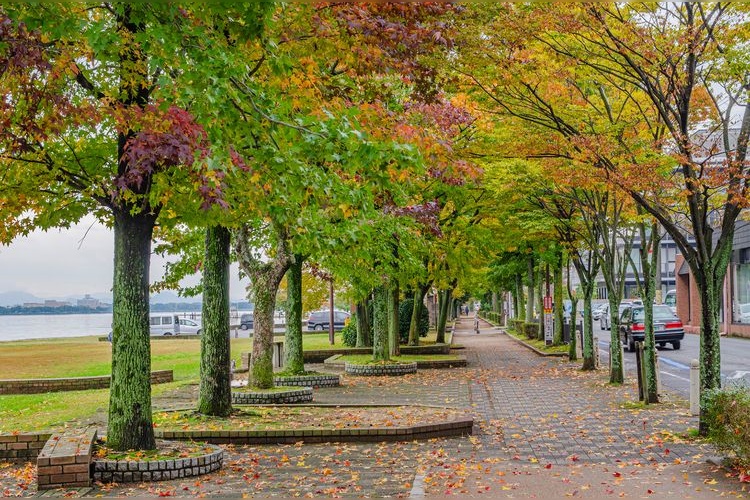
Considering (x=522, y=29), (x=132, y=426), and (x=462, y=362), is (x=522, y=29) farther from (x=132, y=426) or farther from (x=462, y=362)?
(x=462, y=362)

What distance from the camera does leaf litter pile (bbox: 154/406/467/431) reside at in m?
12.4

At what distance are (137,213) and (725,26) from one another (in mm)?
8243

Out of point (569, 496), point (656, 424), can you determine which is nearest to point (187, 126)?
point (569, 496)

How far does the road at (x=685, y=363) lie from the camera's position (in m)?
19.7

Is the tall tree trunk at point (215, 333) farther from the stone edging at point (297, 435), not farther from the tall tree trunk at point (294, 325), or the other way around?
the tall tree trunk at point (294, 325)

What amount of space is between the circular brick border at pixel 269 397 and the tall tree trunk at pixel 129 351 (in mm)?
5885

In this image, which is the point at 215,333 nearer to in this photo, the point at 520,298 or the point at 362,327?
the point at 362,327

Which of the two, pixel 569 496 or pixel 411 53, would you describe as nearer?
pixel 569 496

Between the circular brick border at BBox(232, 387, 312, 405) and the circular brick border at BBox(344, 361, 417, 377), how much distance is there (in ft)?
27.4

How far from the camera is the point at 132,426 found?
9781mm

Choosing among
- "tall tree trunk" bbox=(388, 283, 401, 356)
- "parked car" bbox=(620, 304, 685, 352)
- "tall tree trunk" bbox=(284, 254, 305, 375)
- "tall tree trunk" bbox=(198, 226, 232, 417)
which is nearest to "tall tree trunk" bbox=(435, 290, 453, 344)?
"tall tree trunk" bbox=(388, 283, 401, 356)

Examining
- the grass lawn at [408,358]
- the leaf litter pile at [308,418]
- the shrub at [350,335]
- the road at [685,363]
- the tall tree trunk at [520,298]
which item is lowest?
the road at [685,363]

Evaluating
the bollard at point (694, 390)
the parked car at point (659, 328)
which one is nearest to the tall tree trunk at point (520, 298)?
the parked car at point (659, 328)

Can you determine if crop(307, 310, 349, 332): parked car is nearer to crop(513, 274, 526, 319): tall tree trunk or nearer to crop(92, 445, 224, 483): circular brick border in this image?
crop(513, 274, 526, 319): tall tree trunk
